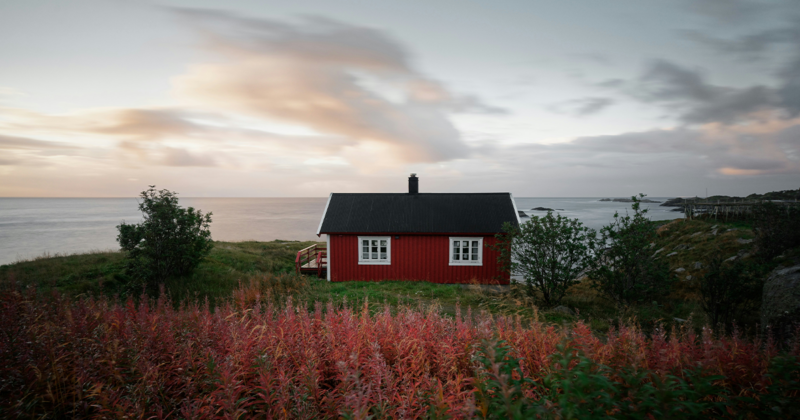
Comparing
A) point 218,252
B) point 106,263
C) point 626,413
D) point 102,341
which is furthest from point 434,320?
point 218,252

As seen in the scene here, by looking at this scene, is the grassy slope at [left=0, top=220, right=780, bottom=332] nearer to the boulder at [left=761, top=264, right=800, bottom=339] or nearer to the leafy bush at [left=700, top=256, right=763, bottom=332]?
the leafy bush at [left=700, top=256, right=763, bottom=332]

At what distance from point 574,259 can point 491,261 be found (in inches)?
211

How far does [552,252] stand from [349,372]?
939 cm

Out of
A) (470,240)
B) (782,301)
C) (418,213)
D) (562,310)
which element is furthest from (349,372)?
(418,213)

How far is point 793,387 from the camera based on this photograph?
91.7 inches

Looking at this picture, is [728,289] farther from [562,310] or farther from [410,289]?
[410,289]

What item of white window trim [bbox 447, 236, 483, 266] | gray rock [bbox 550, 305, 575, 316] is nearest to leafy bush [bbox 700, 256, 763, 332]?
gray rock [bbox 550, 305, 575, 316]

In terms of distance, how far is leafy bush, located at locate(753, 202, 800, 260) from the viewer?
10258mm

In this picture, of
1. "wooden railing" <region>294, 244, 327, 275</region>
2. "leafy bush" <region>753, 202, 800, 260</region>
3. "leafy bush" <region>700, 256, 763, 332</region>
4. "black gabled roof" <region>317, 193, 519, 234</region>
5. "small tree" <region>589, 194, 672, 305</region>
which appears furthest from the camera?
"wooden railing" <region>294, 244, 327, 275</region>

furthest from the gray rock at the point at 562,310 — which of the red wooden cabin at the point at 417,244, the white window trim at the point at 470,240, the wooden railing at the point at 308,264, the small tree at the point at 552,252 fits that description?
the wooden railing at the point at 308,264

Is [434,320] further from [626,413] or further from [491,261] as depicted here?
[491,261]

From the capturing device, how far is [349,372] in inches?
123

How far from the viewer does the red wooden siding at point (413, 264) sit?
15.7 meters

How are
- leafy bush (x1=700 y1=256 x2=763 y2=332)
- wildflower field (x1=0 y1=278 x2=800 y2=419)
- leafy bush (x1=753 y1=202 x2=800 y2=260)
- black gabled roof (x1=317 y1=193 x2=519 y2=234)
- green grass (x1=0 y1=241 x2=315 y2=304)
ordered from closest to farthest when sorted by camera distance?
wildflower field (x1=0 y1=278 x2=800 y2=419) → leafy bush (x1=700 y1=256 x2=763 y2=332) → leafy bush (x1=753 y1=202 x2=800 y2=260) → green grass (x1=0 y1=241 x2=315 y2=304) → black gabled roof (x1=317 y1=193 x2=519 y2=234)
